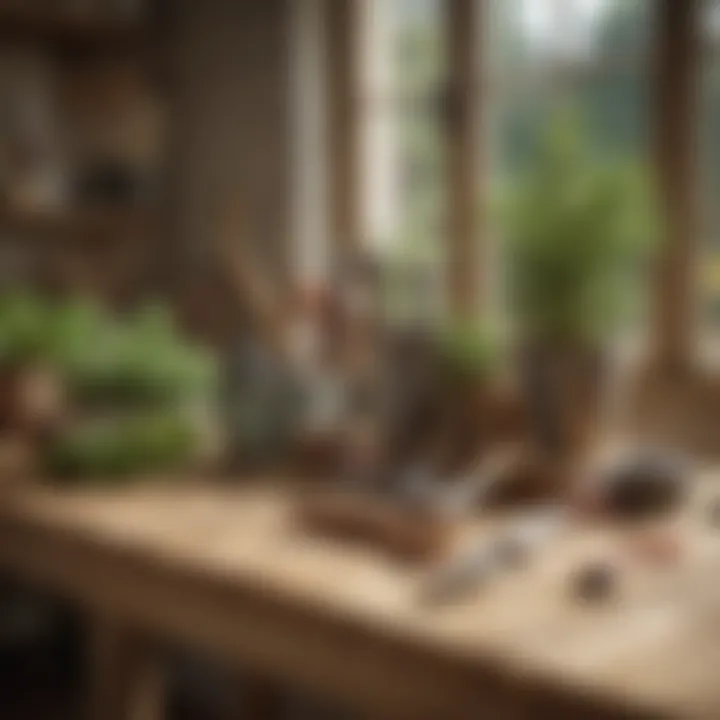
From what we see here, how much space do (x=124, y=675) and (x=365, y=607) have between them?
1.81 feet

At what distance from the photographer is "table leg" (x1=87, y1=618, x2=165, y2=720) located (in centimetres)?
199

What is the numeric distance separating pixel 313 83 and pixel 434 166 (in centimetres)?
27

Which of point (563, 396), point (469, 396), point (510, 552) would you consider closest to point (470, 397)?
point (469, 396)

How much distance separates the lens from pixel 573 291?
6.49 ft

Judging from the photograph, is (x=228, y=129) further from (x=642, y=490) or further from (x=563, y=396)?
(x=642, y=490)

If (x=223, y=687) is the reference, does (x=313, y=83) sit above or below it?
above

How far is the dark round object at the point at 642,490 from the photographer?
1.88 m

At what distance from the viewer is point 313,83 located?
2.68 m

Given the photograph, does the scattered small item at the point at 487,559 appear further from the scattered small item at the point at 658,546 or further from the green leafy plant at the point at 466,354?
the green leafy plant at the point at 466,354

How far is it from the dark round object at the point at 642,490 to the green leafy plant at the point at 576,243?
18 centimetres

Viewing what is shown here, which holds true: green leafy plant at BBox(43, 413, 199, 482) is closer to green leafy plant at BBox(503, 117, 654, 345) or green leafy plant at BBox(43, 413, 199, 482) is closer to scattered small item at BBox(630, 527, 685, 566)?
green leafy plant at BBox(503, 117, 654, 345)

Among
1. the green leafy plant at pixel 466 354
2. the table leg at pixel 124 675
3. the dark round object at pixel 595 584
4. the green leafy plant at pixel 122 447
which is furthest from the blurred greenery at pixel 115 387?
the dark round object at pixel 595 584

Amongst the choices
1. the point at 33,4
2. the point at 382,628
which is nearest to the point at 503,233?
the point at 382,628

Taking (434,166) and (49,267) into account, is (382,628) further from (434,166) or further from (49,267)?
(49,267)
